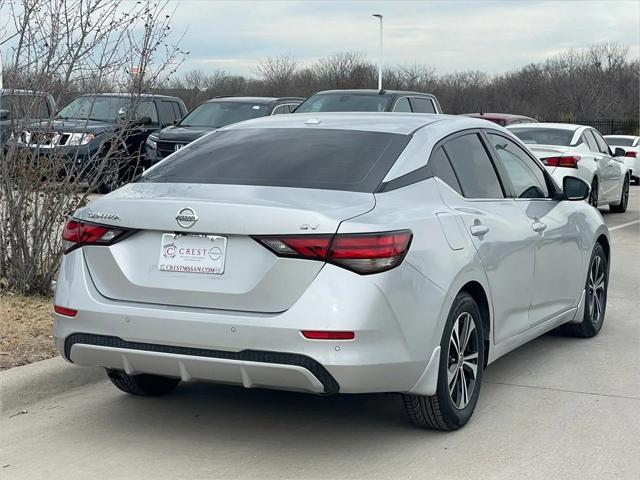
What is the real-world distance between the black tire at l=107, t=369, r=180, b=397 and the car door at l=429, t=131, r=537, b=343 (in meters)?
1.85

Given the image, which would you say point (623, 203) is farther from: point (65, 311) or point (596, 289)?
point (65, 311)

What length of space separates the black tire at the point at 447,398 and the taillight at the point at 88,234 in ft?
5.36

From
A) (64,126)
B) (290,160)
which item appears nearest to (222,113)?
(64,126)

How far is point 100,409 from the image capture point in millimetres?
5598

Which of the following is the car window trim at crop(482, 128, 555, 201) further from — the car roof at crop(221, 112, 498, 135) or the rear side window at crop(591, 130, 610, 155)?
the rear side window at crop(591, 130, 610, 155)

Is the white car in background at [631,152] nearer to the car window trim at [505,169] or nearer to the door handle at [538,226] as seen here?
the car window trim at [505,169]

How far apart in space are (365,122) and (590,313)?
8.90 ft

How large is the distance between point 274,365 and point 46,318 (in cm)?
314

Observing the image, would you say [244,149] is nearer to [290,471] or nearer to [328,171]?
[328,171]

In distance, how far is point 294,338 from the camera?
4.41m

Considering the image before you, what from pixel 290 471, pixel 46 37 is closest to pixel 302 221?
pixel 290 471

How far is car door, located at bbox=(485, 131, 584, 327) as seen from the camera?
630cm

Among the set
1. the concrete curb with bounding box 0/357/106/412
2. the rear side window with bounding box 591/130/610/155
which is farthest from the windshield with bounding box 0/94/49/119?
the rear side window with bounding box 591/130/610/155

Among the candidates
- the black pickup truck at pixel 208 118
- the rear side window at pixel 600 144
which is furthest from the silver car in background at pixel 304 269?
the rear side window at pixel 600 144
